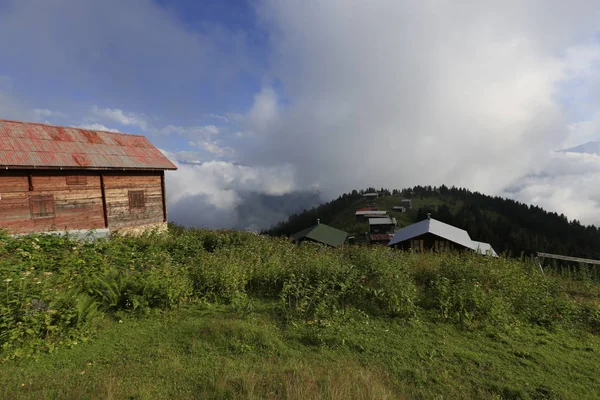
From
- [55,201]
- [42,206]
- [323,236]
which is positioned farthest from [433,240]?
[42,206]

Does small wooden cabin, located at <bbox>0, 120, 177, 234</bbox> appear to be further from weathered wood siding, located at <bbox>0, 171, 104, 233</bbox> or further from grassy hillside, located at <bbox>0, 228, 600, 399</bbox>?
grassy hillside, located at <bbox>0, 228, 600, 399</bbox>

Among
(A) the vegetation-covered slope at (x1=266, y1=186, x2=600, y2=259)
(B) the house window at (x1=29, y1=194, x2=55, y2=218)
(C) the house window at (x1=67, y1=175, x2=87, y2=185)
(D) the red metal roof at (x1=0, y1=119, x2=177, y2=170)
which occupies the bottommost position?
(A) the vegetation-covered slope at (x1=266, y1=186, x2=600, y2=259)

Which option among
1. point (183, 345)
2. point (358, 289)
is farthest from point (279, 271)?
point (183, 345)

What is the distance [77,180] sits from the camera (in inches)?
609

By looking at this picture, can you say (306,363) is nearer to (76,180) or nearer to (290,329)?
(290,329)

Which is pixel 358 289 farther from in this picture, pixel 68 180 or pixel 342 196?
pixel 342 196

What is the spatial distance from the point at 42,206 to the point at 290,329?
15145 millimetres

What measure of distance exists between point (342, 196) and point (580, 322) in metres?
153

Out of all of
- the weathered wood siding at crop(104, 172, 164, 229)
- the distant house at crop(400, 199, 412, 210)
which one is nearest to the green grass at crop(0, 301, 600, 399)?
the weathered wood siding at crop(104, 172, 164, 229)

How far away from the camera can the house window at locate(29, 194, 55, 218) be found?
14039 millimetres

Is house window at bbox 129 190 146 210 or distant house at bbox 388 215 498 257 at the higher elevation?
house window at bbox 129 190 146 210

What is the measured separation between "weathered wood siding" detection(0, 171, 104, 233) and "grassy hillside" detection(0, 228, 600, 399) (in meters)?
4.80

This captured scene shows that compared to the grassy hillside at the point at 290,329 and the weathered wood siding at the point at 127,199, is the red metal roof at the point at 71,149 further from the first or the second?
the grassy hillside at the point at 290,329

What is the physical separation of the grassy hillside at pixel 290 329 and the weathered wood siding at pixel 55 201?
4797mm
